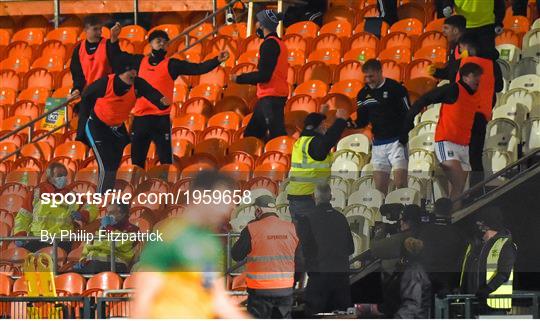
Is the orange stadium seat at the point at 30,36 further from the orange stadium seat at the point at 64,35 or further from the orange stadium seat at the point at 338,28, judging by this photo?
the orange stadium seat at the point at 338,28

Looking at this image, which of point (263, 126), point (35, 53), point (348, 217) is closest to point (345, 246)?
point (348, 217)

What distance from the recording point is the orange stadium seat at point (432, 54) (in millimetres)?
17891

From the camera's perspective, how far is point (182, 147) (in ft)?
58.3

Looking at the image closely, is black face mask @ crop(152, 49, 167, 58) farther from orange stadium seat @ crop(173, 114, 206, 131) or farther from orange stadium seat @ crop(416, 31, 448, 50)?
orange stadium seat @ crop(416, 31, 448, 50)

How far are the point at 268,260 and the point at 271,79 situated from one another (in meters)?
4.07

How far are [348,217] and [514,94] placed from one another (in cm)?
283

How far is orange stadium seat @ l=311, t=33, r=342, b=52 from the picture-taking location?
A: 1930 cm

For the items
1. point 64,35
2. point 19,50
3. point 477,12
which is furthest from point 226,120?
point 19,50

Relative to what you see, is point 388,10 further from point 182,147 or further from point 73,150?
point 73,150

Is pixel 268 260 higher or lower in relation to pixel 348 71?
lower

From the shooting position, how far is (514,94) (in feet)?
53.4

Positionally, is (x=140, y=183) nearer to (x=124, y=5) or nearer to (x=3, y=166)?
(x=3, y=166)

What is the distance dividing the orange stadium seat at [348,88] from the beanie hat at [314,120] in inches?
98.1

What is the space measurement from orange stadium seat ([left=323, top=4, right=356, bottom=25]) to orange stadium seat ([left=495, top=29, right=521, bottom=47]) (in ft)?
9.46
